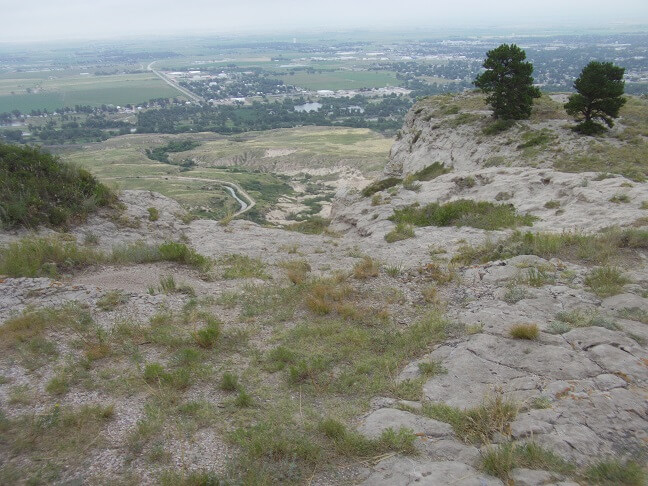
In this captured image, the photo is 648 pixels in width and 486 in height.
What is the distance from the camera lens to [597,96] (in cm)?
2161

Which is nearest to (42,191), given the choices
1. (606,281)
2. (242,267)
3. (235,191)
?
(242,267)

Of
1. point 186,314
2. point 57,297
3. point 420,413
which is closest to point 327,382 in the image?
point 420,413

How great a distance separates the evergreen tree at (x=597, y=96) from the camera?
21.0 metres

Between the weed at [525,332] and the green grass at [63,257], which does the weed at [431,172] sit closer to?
the green grass at [63,257]

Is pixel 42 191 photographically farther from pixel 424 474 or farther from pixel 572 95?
pixel 572 95

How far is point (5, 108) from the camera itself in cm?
15875

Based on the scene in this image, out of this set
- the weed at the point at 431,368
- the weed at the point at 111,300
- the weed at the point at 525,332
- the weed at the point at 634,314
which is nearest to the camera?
the weed at the point at 431,368

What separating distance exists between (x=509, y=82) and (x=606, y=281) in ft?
66.6

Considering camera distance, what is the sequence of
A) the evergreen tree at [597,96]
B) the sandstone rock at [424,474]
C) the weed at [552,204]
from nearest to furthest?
the sandstone rock at [424,474], the weed at [552,204], the evergreen tree at [597,96]

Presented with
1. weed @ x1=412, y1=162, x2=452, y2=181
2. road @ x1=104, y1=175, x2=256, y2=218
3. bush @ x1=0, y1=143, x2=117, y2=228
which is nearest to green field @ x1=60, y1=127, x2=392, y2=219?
road @ x1=104, y1=175, x2=256, y2=218

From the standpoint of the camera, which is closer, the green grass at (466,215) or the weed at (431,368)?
the weed at (431,368)

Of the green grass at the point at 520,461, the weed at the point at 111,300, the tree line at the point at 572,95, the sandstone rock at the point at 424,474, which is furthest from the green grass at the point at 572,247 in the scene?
the tree line at the point at 572,95

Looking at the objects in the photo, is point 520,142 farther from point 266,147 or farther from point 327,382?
point 266,147

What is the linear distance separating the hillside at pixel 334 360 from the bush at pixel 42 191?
0.77m
